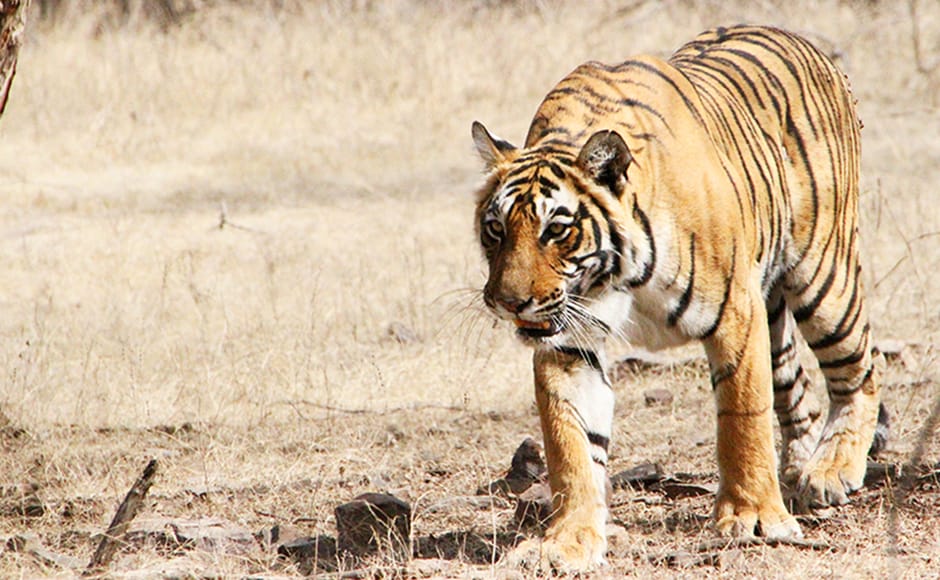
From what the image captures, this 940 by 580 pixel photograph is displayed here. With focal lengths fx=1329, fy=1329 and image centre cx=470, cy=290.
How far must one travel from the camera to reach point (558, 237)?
350 centimetres

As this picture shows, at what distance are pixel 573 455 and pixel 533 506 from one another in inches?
16.6

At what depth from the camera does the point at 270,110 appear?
11750 millimetres

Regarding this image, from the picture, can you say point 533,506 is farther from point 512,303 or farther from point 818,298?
point 818,298

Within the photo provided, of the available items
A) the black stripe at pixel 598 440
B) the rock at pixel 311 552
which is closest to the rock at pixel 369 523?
the rock at pixel 311 552

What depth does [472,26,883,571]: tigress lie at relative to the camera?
352cm

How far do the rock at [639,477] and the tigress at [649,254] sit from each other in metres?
0.48

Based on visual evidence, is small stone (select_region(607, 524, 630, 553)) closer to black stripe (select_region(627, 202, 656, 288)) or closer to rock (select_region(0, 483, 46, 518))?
black stripe (select_region(627, 202, 656, 288))

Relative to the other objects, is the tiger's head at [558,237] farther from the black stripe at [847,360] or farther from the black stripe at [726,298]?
the black stripe at [847,360]

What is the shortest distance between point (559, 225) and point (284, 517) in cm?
153

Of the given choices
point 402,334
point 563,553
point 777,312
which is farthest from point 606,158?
point 402,334

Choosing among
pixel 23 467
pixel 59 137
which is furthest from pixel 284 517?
pixel 59 137

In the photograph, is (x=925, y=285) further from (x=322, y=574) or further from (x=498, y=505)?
(x=322, y=574)

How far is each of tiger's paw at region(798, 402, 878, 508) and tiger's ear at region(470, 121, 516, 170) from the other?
153 centimetres

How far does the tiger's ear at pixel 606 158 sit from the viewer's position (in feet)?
11.4
